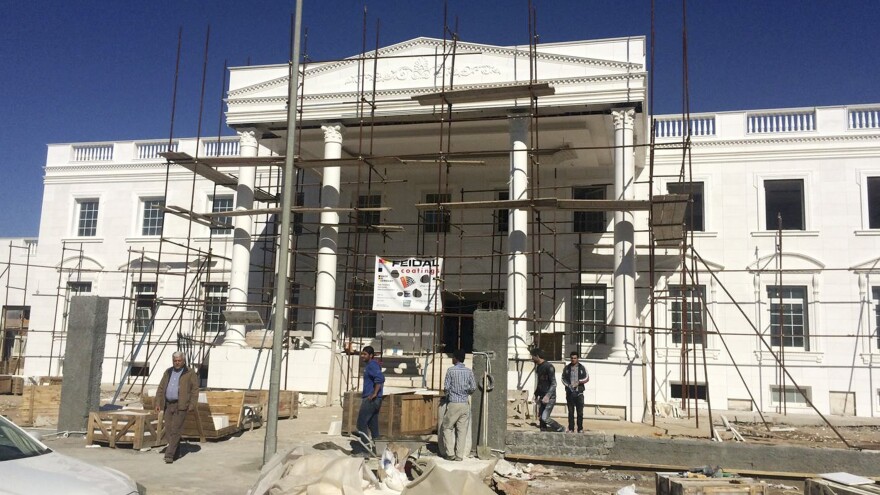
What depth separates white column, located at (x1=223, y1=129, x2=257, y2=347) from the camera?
2173 cm

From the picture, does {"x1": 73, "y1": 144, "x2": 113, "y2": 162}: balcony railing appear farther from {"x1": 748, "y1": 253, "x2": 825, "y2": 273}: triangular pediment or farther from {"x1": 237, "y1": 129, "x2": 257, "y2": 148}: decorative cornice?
{"x1": 748, "y1": 253, "x2": 825, "y2": 273}: triangular pediment

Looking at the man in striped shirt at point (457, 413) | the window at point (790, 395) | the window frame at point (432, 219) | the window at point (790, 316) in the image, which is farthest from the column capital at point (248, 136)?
the window at point (790, 395)

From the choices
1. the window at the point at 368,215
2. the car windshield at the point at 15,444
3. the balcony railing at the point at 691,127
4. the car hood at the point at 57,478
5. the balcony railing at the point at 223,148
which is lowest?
the car hood at the point at 57,478

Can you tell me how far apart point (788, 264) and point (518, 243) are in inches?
384

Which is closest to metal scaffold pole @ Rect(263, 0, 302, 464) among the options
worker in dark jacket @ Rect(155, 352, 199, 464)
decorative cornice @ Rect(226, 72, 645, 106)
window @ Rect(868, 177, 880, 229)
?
worker in dark jacket @ Rect(155, 352, 199, 464)

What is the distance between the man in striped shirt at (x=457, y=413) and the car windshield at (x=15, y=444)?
5975 mm

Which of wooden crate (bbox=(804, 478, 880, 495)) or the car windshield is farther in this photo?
wooden crate (bbox=(804, 478, 880, 495))

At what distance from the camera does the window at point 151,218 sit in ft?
96.8

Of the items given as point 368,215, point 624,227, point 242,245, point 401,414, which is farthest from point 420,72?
point 401,414

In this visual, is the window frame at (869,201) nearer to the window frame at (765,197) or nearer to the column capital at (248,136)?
the window frame at (765,197)

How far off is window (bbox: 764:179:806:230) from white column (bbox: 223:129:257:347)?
55.3 ft

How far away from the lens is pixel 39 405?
1518 cm

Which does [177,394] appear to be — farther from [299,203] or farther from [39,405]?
[299,203]

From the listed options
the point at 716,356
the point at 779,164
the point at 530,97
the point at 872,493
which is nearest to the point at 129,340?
the point at 530,97
